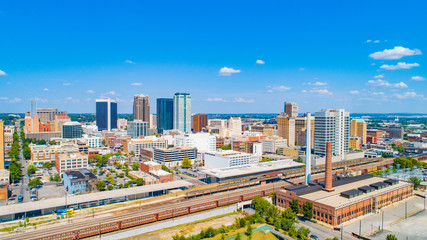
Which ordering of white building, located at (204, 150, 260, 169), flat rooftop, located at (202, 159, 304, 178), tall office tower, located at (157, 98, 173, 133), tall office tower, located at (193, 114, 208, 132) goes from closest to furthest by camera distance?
flat rooftop, located at (202, 159, 304, 178) < white building, located at (204, 150, 260, 169) < tall office tower, located at (157, 98, 173, 133) < tall office tower, located at (193, 114, 208, 132)

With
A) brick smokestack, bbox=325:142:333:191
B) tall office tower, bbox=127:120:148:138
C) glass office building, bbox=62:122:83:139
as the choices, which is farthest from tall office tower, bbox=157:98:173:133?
brick smokestack, bbox=325:142:333:191

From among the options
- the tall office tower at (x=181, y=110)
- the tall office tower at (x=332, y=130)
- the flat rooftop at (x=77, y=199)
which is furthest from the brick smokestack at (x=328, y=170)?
the tall office tower at (x=181, y=110)

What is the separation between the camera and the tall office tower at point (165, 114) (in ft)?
625

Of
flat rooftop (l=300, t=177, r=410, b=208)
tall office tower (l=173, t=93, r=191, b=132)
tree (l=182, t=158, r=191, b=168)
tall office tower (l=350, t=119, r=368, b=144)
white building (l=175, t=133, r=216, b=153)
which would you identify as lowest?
tree (l=182, t=158, r=191, b=168)

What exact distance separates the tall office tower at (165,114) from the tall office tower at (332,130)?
11443 centimetres

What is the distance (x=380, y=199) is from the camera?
161ft

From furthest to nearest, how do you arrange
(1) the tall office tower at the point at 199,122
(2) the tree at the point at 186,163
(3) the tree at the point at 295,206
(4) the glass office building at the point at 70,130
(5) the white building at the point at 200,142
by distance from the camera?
(1) the tall office tower at the point at 199,122 < (4) the glass office building at the point at 70,130 < (5) the white building at the point at 200,142 < (2) the tree at the point at 186,163 < (3) the tree at the point at 295,206

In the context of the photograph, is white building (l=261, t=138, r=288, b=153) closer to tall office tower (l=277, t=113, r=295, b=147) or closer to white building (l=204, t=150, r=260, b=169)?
tall office tower (l=277, t=113, r=295, b=147)

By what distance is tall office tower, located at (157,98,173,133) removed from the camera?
190 m

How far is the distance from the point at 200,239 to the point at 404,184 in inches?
1708

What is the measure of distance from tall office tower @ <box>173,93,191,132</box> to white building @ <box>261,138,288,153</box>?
213ft

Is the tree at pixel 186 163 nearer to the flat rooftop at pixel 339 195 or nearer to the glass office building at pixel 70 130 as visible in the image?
the flat rooftop at pixel 339 195

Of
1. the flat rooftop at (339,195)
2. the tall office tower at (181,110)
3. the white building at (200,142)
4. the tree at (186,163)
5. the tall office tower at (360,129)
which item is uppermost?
the tall office tower at (181,110)

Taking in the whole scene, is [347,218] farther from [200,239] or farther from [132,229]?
[132,229]
